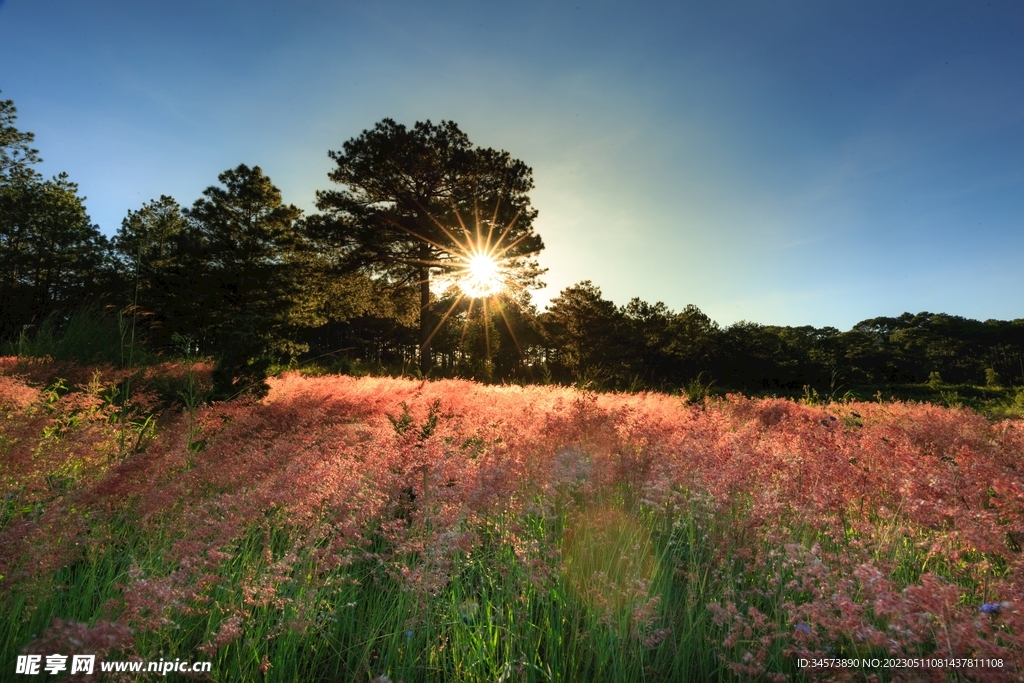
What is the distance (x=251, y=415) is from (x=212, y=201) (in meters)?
26.3

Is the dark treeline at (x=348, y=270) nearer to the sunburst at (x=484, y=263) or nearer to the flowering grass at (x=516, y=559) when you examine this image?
the sunburst at (x=484, y=263)

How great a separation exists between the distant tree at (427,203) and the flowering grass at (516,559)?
55.8 feet

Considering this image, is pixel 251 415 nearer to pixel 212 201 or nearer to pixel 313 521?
pixel 313 521

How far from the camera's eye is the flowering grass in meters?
1.63

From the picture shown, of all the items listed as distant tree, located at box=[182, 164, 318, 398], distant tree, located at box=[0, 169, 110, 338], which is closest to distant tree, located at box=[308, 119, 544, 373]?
distant tree, located at box=[182, 164, 318, 398]

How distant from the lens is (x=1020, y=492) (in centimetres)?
215

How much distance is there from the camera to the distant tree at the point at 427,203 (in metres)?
19.4

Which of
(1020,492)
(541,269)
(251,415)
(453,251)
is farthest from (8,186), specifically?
(1020,492)

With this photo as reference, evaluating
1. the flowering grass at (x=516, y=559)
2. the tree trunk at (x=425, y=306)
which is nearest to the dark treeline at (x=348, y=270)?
the tree trunk at (x=425, y=306)

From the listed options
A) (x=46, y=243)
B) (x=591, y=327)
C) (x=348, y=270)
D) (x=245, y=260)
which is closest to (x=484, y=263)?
(x=348, y=270)

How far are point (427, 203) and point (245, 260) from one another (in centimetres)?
1088

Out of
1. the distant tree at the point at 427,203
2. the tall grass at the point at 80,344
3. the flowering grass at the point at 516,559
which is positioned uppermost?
the distant tree at the point at 427,203

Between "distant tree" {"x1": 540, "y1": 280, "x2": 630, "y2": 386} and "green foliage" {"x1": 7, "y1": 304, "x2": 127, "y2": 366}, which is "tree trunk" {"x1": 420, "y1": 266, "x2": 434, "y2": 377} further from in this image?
"distant tree" {"x1": 540, "y1": 280, "x2": 630, "y2": 386}

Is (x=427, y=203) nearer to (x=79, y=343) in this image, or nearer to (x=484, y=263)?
(x=484, y=263)
